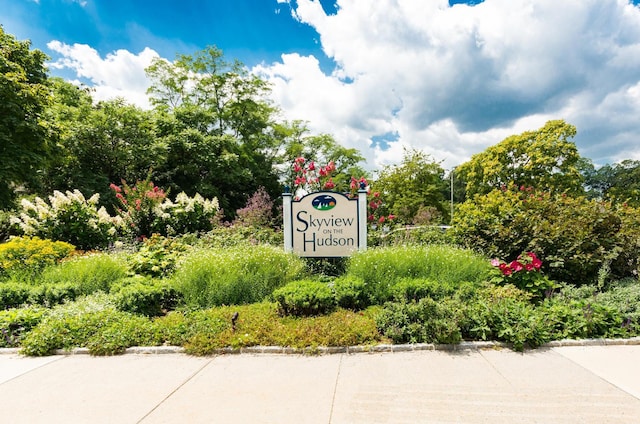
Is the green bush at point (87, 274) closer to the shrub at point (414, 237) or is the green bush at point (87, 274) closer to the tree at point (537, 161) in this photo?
the shrub at point (414, 237)

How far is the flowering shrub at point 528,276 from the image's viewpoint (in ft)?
15.0

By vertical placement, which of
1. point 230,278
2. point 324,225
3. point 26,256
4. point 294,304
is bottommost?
point 294,304

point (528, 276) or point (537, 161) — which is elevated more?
point (537, 161)

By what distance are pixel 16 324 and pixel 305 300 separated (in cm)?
354

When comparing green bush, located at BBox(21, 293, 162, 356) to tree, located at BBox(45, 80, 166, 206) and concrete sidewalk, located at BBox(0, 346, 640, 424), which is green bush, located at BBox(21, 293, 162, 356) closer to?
concrete sidewalk, located at BBox(0, 346, 640, 424)

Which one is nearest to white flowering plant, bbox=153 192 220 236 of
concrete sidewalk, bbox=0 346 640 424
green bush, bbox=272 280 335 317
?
green bush, bbox=272 280 335 317

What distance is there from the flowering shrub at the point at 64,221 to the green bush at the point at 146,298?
15.2 feet

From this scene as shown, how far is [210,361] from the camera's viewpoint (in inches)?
130

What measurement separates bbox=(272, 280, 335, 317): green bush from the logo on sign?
2.35m

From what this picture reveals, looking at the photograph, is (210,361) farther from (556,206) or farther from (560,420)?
(556,206)

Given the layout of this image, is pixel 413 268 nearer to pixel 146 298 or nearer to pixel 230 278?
pixel 230 278

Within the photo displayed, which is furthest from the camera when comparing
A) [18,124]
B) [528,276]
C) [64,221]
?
[18,124]

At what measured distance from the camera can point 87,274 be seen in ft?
17.6

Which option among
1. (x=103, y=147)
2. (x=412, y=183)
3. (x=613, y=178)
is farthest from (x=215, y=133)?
(x=613, y=178)
